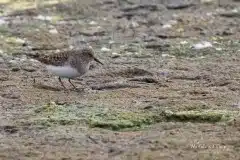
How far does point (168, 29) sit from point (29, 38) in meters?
2.65

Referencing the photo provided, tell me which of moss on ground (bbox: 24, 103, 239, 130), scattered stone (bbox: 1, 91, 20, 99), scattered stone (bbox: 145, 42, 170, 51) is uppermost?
moss on ground (bbox: 24, 103, 239, 130)

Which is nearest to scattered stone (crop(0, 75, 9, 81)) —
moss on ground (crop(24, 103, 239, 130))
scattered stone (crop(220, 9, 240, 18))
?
moss on ground (crop(24, 103, 239, 130))

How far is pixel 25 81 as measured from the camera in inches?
394

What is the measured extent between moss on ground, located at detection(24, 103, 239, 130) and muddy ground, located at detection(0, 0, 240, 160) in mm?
11

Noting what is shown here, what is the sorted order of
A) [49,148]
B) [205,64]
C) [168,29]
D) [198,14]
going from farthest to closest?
[198,14]
[168,29]
[205,64]
[49,148]

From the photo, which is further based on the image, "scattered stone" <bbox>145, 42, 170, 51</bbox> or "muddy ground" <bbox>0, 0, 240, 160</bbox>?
"scattered stone" <bbox>145, 42, 170, 51</bbox>

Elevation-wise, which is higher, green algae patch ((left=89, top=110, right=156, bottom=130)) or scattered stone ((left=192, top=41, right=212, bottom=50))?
green algae patch ((left=89, top=110, right=156, bottom=130))

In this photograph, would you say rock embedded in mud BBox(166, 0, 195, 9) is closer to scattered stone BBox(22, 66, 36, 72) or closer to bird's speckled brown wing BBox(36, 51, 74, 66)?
scattered stone BBox(22, 66, 36, 72)

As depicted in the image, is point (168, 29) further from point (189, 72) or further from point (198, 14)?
point (189, 72)

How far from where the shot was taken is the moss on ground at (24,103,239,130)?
768 centimetres

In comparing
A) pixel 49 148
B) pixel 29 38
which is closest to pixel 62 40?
pixel 29 38

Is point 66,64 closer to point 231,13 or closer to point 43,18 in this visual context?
point 43,18

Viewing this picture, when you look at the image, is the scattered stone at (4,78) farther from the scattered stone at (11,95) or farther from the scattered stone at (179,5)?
the scattered stone at (179,5)

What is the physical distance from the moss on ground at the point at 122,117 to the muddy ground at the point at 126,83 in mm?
11
